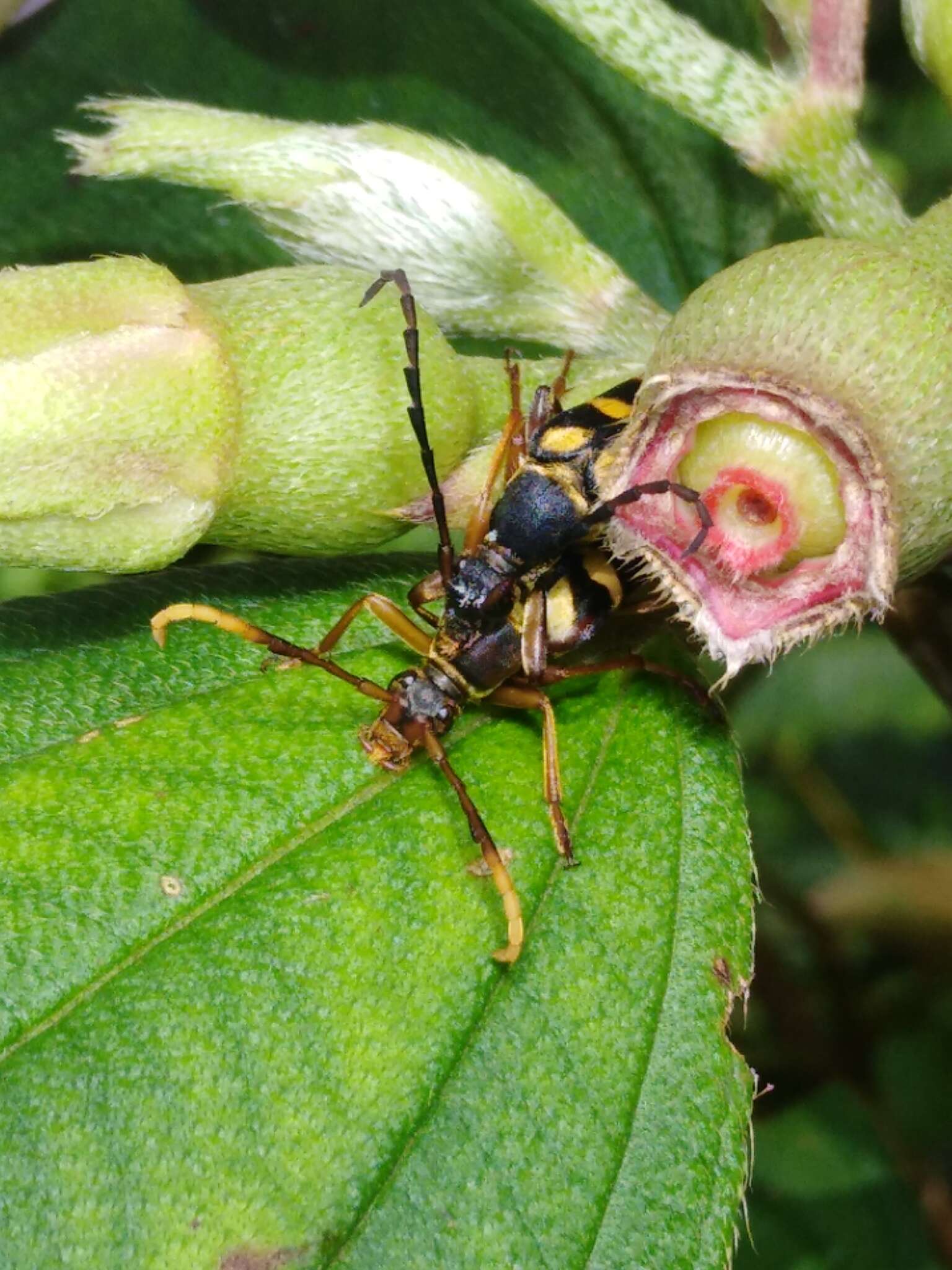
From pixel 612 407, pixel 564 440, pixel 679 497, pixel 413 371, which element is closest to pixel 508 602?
pixel 564 440

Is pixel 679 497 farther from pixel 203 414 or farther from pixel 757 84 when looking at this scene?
pixel 757 84

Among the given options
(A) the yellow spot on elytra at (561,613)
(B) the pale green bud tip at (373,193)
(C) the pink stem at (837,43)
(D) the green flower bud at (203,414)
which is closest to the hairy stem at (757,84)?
(C) the pink stem at (837,43)

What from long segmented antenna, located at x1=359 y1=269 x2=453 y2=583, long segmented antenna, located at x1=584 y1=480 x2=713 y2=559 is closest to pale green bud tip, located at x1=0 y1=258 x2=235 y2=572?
long segmented antenna, located at x1=359 y1=269 x2=453 y2=583

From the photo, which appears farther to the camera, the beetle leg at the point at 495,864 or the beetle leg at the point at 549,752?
the beetle leg at the point at 549,752

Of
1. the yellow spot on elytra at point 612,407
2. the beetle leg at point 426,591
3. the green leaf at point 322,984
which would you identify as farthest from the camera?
the beetle leg at point 426,591

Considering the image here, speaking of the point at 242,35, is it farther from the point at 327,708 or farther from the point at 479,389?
the point at 327,708

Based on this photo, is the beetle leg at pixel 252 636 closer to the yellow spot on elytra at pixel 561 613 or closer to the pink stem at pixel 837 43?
the yellow spot on elytra at pixel 561 613
